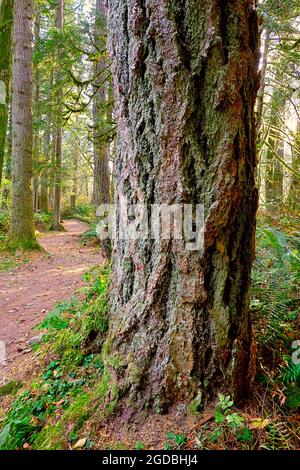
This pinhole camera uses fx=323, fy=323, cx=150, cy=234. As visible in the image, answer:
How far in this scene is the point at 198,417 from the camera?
1.87m

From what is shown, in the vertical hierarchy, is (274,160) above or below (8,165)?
below

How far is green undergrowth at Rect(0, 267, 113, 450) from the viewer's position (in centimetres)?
207

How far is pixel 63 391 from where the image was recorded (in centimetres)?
236

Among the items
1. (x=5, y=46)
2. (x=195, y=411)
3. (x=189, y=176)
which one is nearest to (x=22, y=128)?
(x=5, y=46)

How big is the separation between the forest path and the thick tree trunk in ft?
6.28

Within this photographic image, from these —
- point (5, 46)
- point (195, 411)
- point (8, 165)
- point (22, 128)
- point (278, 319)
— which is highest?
point (5, 46)

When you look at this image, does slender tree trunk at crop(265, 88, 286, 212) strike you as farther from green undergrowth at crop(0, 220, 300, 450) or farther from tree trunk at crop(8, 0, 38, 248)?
tree trunk at crop(8, 0, 38, 248)

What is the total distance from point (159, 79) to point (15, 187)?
7860 mm

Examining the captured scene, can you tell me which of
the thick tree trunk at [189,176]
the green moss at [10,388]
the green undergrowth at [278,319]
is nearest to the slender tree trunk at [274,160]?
the green undergrowth at [278,319]

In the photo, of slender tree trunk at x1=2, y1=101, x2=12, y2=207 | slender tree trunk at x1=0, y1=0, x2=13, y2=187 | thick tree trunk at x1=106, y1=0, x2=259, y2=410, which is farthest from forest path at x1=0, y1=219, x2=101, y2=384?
slender tree trunk at x1=2, y1=101, x2=12, y2=207

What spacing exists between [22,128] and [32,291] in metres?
4.82

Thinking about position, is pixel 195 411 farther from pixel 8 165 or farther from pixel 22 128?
pixel 8 165

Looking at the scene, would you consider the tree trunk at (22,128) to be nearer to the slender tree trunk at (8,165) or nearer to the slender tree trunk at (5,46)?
the slender tree trunk at (5,46)

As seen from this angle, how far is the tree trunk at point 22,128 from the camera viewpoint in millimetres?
8367
